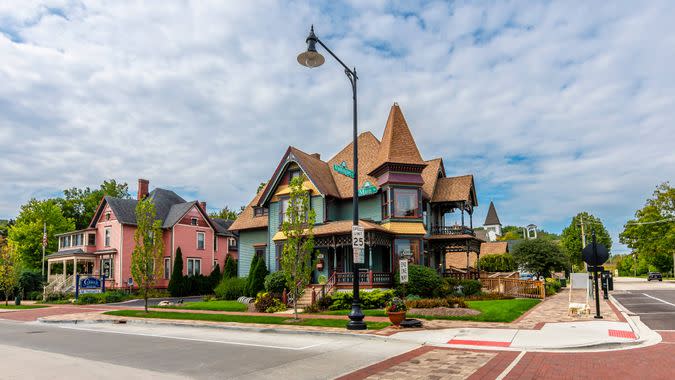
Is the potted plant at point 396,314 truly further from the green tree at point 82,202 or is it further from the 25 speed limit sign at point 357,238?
the green tree at point 82,202

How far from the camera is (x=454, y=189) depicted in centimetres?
3359

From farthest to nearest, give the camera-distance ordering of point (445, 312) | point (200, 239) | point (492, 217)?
point (492, 217) < point (200, 239) < point (445, 312)

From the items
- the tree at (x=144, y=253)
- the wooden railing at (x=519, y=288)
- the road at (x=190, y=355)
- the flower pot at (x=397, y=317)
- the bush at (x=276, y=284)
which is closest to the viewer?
the road at (x=190, y=355)

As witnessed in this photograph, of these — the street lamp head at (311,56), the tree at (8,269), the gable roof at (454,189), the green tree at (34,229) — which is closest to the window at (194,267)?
the tree at (8,269)

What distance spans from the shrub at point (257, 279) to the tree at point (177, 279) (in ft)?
Answer: 47.1

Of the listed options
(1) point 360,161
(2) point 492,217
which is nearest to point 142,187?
(1) point 360,161

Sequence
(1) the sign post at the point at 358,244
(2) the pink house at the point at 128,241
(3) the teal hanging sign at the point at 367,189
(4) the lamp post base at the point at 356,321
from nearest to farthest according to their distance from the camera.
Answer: (4) the lamp post base at the point at 356,321
(1) the sign post at the point at 358,244
(3) the teal hanging sign at the point at 367,189
(2) the pink house at the point at 128,241


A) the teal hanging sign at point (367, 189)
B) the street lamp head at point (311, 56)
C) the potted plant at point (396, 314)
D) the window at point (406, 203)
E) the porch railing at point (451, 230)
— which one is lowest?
the potted plant at point (396, 314)

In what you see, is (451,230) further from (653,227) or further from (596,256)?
(653,227)

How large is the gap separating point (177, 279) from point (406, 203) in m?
25.0

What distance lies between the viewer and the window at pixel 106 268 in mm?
46344


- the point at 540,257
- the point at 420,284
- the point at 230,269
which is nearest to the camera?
the point at 420,284

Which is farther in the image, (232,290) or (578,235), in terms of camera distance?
(578,235)

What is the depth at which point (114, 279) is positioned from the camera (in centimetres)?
4525
